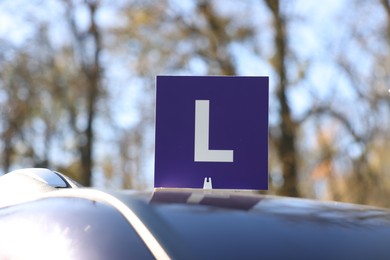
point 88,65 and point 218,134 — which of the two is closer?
point 218,134

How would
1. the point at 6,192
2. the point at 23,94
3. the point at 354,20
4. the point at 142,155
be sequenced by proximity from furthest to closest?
the point at 142,155 < the point at 23,94 < the point at 354,20 < the point at 6,192

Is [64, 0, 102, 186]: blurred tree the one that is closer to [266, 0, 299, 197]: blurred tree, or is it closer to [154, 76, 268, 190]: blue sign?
[266, 0, 299, 197]: blurred tree

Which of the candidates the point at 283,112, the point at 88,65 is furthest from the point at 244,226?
the point at 88,65

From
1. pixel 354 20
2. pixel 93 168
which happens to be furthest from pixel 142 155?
pixel 354 20

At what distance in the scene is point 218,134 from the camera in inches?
168

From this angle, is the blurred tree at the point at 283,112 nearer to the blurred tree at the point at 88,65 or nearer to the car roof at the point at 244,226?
the blurred tree at the point at 88,65

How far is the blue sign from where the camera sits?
14.0 feet

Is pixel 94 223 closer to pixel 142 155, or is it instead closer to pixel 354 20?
pixel 354 20

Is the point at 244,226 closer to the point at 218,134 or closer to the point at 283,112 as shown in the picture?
the point at 218,134

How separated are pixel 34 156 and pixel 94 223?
25346 millimetres

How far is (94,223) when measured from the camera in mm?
2402

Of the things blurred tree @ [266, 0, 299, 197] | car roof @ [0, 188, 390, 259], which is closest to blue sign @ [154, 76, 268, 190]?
car roof @ [0, 188, 390, 259]

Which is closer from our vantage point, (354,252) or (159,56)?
(354,252)

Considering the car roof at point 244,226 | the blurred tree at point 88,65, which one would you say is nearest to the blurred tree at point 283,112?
the blurred tree at point 88,65
